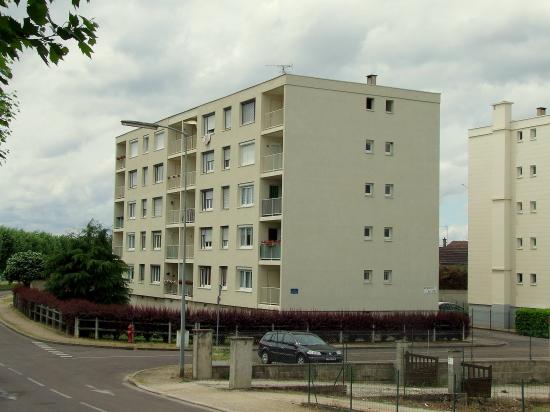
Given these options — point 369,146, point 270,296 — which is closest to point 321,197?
point 369,146

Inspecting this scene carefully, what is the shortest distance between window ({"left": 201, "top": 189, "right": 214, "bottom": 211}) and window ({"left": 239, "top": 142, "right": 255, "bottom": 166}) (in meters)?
4.60

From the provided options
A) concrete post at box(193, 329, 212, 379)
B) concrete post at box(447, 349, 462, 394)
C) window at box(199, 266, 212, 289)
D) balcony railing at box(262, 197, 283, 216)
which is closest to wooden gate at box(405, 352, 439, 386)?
concrete post at box(447, 349, 462, 394)

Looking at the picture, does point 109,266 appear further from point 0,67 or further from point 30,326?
point 0,67

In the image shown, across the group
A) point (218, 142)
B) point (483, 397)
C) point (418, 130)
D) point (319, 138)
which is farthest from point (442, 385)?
point (218, 142)

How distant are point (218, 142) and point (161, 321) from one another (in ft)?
49.4

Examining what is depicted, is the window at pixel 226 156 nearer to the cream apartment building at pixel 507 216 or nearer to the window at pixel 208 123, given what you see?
the window at pixel 208 123

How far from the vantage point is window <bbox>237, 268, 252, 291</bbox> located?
160 feet

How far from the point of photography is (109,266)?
49.1 metres

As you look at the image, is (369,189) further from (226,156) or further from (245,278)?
(226,156)

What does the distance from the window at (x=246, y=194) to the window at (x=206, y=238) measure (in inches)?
189

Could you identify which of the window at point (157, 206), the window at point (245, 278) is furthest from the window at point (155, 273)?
the window at point (245, 278)

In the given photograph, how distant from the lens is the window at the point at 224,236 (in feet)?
171

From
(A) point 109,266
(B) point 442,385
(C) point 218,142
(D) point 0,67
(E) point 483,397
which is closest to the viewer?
(D) point 0,67

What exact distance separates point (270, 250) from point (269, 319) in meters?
5.67
